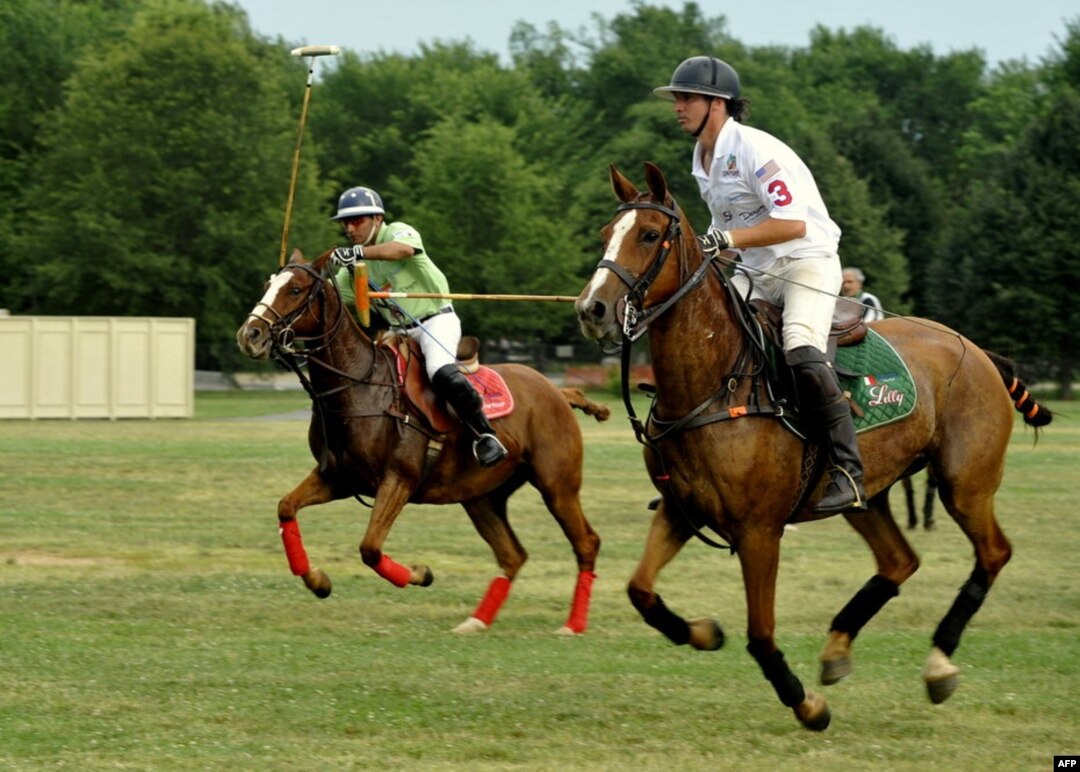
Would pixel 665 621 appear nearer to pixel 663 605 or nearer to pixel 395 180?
pixel 663 605

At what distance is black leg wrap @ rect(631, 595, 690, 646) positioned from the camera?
8.35m

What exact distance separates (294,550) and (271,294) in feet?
5.36

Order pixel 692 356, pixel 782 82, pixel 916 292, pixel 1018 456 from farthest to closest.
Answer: pixel 782 82
pixel 916 292
pixel 1018 456
pixel 692 356

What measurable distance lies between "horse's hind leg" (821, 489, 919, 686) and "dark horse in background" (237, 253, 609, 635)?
2.51m

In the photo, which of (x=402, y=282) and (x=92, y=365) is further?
(x=92, y=365)

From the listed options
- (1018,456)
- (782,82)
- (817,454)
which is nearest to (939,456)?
(817,454)

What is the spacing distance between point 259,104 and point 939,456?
50.8 meters

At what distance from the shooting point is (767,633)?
7.98 m

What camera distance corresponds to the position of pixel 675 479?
806 centimetres

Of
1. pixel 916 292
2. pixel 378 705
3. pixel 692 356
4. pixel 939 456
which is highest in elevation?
pixel 692 356

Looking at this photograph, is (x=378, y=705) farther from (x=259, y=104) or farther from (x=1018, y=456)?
(x=259, y=104)

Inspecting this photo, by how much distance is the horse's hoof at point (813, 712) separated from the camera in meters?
7.98

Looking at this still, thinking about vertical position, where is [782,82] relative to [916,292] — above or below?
above

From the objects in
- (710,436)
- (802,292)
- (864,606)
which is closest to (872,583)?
(864,606)
